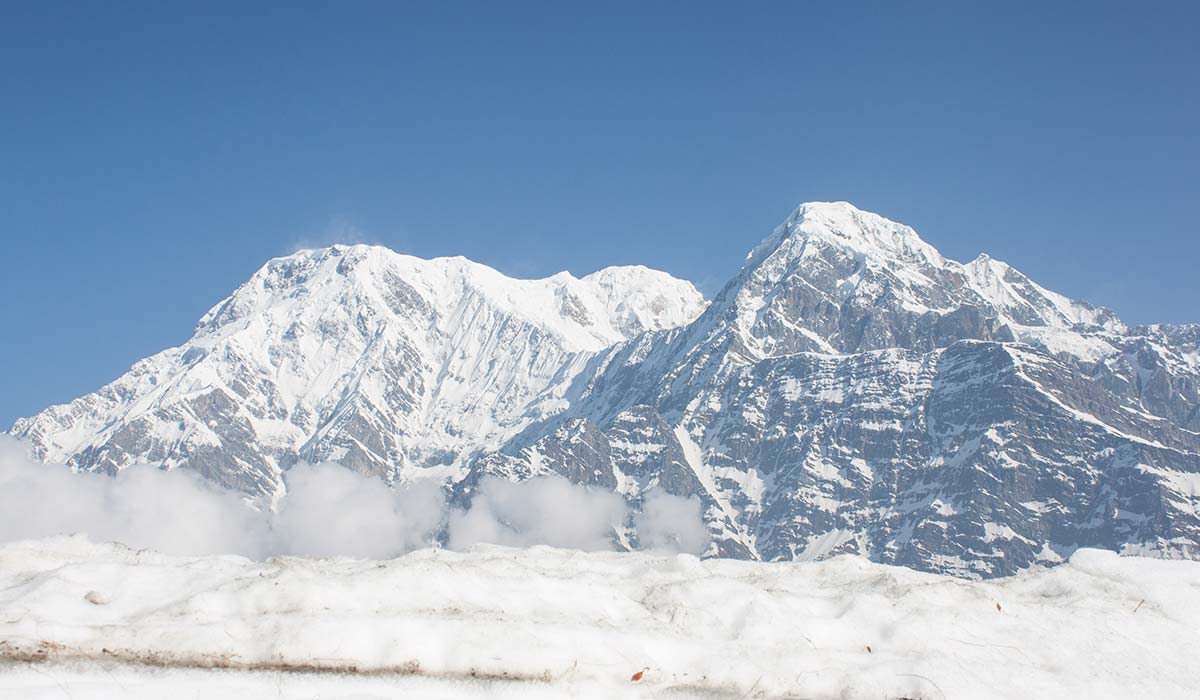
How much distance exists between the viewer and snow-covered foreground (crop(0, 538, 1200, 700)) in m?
19.9

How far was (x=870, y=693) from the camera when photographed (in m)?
20.6

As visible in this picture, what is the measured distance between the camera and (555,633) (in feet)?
70.6

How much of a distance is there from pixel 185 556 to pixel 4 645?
363 inches

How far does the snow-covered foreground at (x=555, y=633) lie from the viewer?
19922 mm

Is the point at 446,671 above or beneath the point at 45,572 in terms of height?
beneath

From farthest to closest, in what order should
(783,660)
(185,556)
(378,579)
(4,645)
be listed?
(185,556)
(378,579)
(783,660)
(4,645)

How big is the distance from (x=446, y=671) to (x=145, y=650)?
17.5 feet

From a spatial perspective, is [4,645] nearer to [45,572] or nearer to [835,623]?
[45,572]

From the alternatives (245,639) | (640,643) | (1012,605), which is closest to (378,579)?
(245,639)

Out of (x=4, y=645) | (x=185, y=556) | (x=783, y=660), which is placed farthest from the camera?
(x=185, y=556)

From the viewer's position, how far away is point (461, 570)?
79.8 ft

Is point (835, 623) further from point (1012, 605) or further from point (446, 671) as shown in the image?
point (446, 671)

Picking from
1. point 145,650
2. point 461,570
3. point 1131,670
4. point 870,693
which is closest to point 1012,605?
point 1131,670

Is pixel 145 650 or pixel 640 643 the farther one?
pixel 640 643
